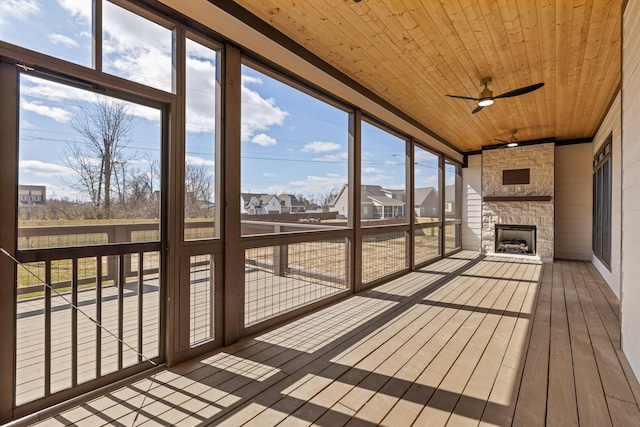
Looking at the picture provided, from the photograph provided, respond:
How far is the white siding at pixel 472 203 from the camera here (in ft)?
27.6

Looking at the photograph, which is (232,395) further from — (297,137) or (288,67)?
(288,67)

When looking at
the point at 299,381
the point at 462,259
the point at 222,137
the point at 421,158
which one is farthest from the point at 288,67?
the point at 462,259

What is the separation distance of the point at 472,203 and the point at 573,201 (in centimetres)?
214

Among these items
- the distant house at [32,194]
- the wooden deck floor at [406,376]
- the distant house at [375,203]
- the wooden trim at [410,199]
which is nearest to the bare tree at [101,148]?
the distant house at [32,194]

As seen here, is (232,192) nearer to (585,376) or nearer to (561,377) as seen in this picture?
(561,377)

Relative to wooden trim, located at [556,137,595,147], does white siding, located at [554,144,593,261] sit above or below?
below

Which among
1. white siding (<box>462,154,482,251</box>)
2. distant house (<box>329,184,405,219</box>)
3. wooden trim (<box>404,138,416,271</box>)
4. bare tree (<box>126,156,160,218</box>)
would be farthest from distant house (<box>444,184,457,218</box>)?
bare tree (<box>126,156,160,218</box>)

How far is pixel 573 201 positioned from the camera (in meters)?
7.22

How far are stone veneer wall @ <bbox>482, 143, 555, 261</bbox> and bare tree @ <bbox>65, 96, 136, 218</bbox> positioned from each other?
8.01 m

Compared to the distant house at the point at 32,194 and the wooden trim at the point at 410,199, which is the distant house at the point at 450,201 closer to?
the wooden trim at the point at 410,199

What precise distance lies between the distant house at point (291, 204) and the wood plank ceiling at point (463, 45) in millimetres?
1575

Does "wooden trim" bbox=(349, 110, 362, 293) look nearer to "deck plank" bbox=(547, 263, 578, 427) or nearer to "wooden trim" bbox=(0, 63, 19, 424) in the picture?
"deck plank" bbox=(547, 263, 578, 427)

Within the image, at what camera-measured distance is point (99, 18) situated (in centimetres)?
200

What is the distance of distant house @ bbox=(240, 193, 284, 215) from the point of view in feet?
9.57
